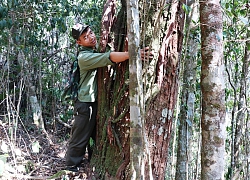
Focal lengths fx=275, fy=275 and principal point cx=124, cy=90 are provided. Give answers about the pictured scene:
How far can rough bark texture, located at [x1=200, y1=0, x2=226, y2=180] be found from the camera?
2.43m

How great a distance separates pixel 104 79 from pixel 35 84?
3.40 m

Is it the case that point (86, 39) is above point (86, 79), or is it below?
above

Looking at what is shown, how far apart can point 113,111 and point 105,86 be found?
30cm

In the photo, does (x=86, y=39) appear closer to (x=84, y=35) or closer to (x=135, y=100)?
(x=84, y=35)

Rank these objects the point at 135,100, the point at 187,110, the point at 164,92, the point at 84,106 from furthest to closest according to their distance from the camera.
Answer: the point at 187,110 → the point at 84,106 → the point at 164,92 → the point at 135,100

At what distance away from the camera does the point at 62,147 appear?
4.66m

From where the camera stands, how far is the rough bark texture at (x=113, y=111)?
2.48m

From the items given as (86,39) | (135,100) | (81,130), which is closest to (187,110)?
(81,130)

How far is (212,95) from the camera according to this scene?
97.0 inches

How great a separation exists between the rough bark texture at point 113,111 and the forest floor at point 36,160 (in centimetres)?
27

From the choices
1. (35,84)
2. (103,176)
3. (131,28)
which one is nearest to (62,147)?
(35,84)

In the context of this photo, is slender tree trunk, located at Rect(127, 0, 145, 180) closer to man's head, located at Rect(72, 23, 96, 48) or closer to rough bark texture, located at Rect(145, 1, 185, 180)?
rough bark texture, located at Rect(145, 1, 185, 180)

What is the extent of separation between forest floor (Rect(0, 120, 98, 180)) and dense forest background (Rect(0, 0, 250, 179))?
12 mm

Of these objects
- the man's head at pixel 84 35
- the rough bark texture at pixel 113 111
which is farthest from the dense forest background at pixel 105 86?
the man's head at pixel 84 35
